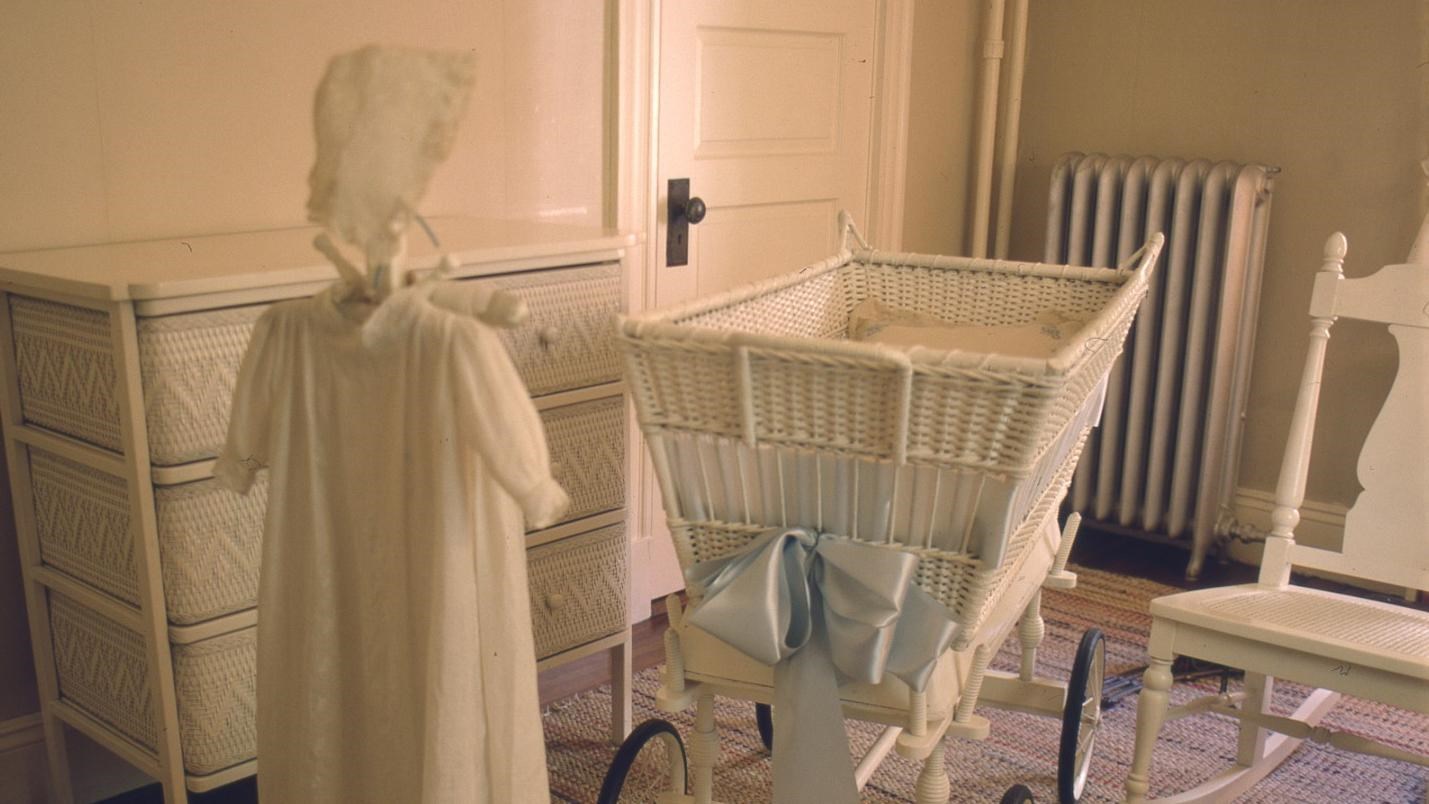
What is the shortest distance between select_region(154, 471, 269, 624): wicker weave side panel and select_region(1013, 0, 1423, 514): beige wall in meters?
2.52

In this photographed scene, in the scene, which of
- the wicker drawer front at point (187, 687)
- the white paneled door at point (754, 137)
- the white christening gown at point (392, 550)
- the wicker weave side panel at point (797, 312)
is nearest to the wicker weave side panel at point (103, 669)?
the wicker drawer front at point (187, 687)

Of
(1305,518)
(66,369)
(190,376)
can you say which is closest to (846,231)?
(190,376)

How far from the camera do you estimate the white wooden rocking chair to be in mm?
1882

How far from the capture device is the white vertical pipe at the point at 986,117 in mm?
3463

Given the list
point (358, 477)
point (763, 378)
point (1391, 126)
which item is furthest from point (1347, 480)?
point (358, 477)

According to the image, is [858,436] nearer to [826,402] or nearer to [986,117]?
[826,402]

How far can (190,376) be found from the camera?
160cm

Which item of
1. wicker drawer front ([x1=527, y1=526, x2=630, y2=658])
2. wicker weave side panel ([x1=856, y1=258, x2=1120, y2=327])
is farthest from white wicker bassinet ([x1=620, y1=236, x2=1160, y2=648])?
wicker drawer front ([x1=527, y1=526, x2=630, y2=658])

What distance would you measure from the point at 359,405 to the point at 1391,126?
8.66ft

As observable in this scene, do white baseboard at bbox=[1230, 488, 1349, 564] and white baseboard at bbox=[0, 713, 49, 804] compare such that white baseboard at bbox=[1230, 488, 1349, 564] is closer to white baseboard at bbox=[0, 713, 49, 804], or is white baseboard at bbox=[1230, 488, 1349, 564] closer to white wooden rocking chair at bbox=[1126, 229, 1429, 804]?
A: white wooden rocking chair at bbox=[1126, 229, 1429, 804]

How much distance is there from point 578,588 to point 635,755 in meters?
0.39

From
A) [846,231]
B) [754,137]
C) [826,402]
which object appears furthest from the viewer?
[754,137]

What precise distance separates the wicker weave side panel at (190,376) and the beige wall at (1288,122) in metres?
2.52

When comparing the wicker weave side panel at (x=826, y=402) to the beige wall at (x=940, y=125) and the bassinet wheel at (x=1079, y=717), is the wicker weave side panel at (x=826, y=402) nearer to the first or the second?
the bassinet wheel at (x=1079, y=717)
